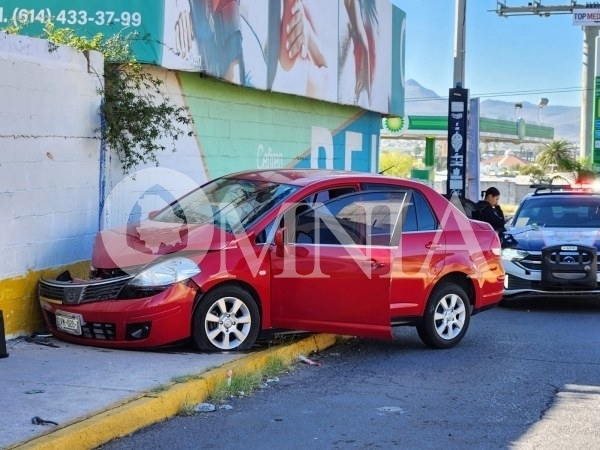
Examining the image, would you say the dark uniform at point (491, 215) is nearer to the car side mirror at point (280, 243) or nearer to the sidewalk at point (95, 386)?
the sidewalk at point (95, 386)

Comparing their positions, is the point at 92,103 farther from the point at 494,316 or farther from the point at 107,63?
the point at 494,316

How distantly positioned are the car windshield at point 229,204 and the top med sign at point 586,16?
3557 centimetres

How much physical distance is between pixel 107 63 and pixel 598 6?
37.0m

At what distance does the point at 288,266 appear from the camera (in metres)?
8.02

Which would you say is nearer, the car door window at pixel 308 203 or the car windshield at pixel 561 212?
the car door window at pixel 308 203

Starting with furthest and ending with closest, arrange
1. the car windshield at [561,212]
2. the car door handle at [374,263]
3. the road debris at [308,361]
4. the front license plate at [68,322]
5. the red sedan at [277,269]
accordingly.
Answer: the car windshield at [561,212], the road debris at [308,361], the car door handle at [374,263], the front license plate at [68,322], the red sedan at [277,269]

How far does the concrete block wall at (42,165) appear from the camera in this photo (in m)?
8.05

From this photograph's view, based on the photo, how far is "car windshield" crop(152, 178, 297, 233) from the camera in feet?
27.1

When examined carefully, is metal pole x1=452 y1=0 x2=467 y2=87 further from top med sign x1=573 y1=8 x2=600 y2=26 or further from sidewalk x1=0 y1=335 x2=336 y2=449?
top med sign x1=573 y1=8 x2=600 y2=26

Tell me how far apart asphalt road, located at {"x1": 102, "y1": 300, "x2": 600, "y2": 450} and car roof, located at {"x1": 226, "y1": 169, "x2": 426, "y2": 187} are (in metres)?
1.69

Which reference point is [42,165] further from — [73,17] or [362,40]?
[362,40]

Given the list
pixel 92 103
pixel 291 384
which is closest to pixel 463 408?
pixel 291 384

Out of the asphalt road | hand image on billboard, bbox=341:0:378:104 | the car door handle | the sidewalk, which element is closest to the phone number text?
the sidewalk

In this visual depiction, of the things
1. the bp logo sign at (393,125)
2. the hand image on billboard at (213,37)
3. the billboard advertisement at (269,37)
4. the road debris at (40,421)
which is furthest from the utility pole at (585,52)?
the road debris at (40,421)
